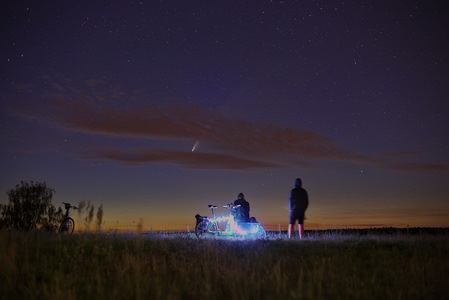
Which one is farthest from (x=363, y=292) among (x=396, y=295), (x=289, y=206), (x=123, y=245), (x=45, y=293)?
(x=289, y=206)

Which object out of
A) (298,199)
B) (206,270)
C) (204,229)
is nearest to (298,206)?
(298,199)

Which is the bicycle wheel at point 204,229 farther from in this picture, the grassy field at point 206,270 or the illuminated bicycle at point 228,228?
the grassy field at point 206,270

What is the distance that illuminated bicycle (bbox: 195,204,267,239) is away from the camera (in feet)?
75.0

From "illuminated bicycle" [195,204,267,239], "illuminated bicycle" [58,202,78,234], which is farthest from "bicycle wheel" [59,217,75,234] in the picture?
"illuminated bicycle" [195,204,267,239]

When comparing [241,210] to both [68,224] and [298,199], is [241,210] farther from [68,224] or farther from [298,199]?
[68,224]

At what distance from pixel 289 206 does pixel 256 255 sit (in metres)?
8.45

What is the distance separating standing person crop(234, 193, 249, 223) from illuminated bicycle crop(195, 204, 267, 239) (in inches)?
7.4

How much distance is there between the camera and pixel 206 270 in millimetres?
11055

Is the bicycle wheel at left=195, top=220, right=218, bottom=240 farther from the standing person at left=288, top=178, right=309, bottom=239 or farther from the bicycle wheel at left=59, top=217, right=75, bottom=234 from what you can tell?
the bicycle wheel at left=59, top=217, right=75, bottom=234

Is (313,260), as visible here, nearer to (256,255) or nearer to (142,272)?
(256,255)

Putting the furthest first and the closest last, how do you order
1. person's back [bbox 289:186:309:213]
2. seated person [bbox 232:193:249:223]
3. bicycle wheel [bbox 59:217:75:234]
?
seated person [bbox 232:193:249:223], bicycle wheel [bbox 59:217:75:234], person's back [bbox 289:186:309:213]

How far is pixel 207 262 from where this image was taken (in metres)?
12.1

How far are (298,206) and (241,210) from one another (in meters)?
2.91

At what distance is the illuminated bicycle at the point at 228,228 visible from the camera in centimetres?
2288
